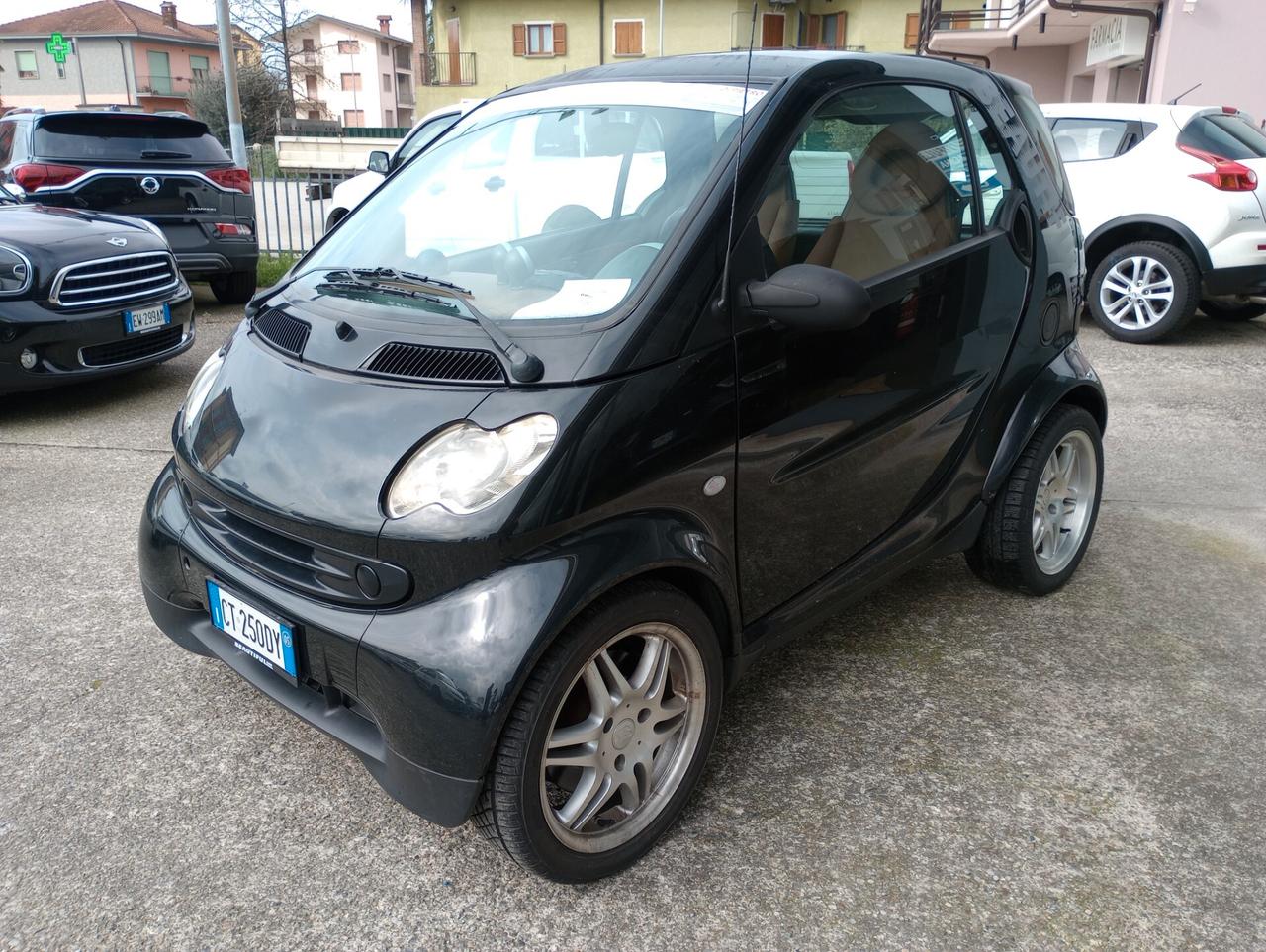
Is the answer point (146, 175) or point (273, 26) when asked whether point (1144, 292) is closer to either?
point (146, 175)

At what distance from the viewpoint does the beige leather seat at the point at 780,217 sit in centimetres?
237

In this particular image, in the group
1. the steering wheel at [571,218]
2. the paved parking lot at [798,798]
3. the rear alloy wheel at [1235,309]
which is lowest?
the paved parking lot at [798,798]

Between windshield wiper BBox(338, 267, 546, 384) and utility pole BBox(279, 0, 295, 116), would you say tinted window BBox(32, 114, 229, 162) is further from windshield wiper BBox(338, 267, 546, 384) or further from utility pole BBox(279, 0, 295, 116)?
utility pole BBox(279, 0, 295, 116)

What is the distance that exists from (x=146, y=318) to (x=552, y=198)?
396cm

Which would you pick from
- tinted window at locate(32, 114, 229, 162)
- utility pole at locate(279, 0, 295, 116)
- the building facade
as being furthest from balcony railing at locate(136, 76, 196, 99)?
tinted window at locate(32, 114, 229, 162)

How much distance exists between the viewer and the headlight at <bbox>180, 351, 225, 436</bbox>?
8.50 ft

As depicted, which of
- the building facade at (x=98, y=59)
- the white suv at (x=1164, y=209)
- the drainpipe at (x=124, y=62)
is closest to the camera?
the white suv at (x=1164, y=209)

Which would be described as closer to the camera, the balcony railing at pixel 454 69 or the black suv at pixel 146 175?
the black suv at pixel 146 175

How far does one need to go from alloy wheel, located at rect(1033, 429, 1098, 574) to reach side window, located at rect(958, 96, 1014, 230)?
833 mm

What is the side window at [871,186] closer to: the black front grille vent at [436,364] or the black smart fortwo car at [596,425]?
the black smart fortwo car at [596,425]

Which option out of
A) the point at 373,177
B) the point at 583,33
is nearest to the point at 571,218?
the point at 373,177

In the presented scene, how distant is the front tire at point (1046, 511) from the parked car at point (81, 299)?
4572 millimetres

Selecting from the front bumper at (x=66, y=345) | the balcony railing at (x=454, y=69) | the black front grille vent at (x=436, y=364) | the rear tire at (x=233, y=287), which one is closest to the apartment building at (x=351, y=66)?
the balcony railing at (x=454, y=69)

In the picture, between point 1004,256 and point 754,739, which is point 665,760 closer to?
point 754,739
